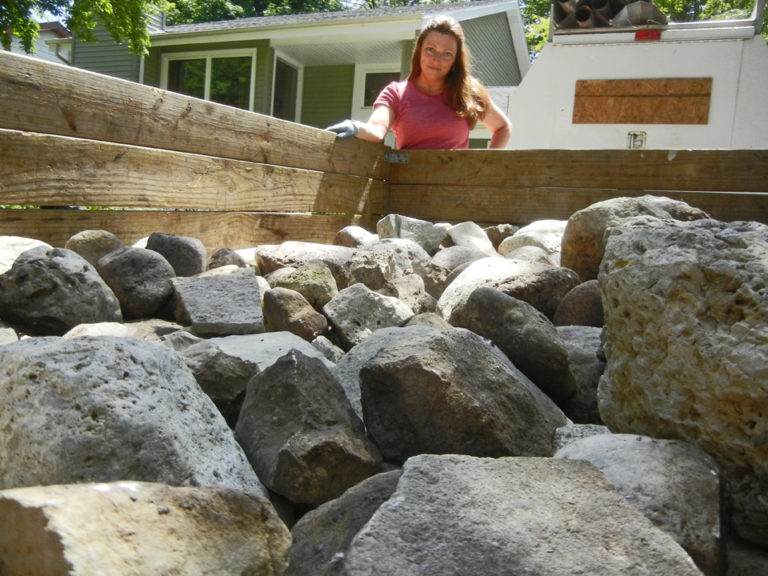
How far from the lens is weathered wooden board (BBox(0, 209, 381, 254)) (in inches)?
130

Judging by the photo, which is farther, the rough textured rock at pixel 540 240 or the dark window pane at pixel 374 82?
the dark window pane at pixel 374 82

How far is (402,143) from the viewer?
5863mm

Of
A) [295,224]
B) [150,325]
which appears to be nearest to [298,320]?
[150,325]

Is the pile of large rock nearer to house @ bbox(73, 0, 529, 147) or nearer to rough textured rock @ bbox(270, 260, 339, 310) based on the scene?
rough textured rock @ bbox(270, 260, 339, 310)

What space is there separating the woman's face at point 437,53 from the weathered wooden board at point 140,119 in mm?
1037

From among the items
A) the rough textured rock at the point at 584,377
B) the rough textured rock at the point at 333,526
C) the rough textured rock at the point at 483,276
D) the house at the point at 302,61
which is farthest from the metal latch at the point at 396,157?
the house at the point at 302,61

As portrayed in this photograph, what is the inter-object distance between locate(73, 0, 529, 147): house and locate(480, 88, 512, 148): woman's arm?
31.2 ft

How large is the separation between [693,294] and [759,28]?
7.99 metres

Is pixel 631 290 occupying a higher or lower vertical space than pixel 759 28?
lower

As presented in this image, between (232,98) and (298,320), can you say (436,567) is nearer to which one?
(298,320)

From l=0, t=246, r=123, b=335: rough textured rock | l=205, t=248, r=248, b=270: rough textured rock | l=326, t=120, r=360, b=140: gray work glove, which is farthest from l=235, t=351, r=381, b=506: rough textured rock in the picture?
l=326, t=120, r=360, b=140: gray work glove

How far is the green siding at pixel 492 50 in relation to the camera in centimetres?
1712

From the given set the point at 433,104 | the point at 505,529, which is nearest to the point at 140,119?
the point at 433,104

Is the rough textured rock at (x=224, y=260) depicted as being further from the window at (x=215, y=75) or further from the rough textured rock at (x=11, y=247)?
the window at (x=215, y=75)
